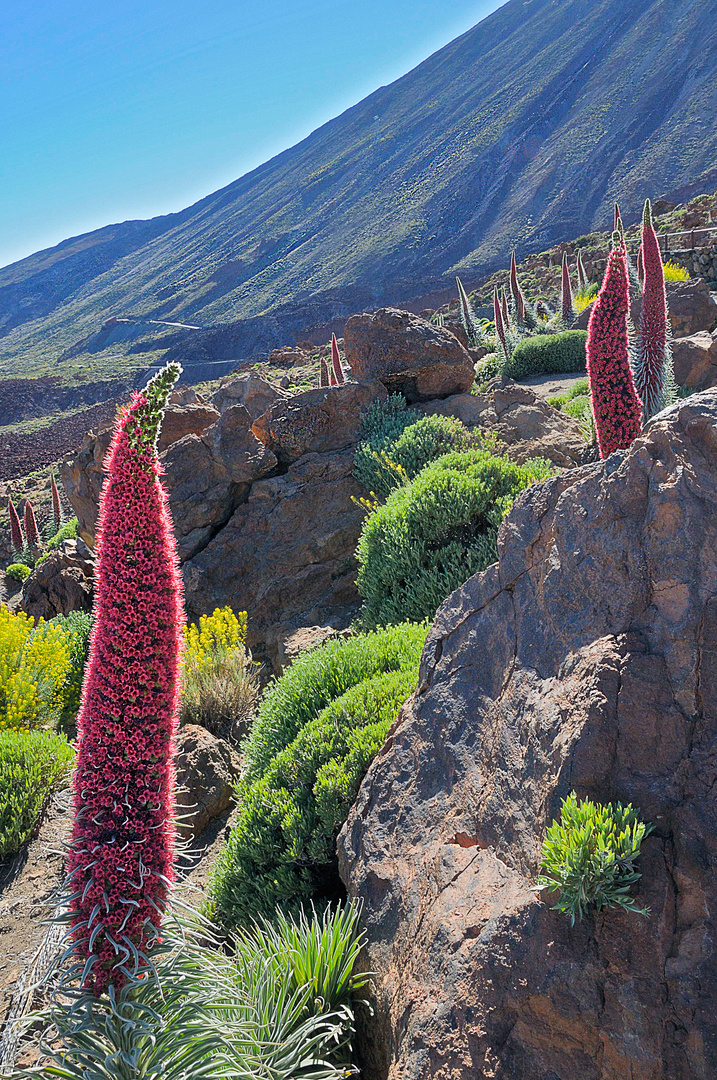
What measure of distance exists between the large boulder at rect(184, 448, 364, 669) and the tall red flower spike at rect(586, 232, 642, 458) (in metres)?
3.34

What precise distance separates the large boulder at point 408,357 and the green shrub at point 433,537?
376cm

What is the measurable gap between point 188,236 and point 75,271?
32250 millimetres

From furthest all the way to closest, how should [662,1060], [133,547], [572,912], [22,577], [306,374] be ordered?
[306,374]
[22,577]
[133,547]
[572,912]
[662,1060]

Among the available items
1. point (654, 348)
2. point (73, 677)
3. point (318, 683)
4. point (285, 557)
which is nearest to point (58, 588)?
point (73, 677)

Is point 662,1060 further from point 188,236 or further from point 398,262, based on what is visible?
point 188,236

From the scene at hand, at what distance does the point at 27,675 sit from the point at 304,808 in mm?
4645

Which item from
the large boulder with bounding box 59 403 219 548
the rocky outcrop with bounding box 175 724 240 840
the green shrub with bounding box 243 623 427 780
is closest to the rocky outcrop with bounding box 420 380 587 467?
the large boulder with bounding box 59 403 219 548

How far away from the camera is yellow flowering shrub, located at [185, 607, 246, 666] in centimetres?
647

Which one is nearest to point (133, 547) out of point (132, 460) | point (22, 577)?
point (132, 460)

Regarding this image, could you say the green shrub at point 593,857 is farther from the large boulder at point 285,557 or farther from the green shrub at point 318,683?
the large boulder at point 285,557

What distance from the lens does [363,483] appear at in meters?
8.60

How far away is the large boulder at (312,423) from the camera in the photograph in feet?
30.3

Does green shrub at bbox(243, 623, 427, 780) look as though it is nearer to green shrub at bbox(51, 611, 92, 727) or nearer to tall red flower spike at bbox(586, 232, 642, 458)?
tall red flower spike at bbox(586, 232, 642, 458)

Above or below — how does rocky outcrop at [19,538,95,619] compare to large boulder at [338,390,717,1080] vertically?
below
